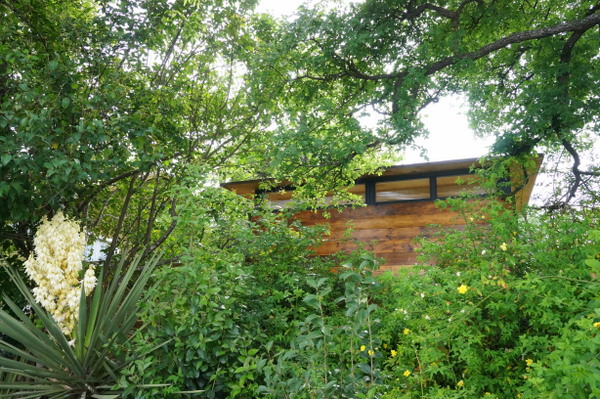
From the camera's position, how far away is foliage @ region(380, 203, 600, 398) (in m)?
2.34

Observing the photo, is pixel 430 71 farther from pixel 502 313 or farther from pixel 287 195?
pixel 287 195

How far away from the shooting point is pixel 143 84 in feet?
18.2

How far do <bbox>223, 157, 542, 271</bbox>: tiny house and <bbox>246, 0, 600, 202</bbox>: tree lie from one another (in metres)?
1.28

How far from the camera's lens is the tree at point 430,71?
4.98 meters

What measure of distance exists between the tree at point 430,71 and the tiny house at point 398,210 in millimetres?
1276

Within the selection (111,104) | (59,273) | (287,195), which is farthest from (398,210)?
(59,273)

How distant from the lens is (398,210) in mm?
7543

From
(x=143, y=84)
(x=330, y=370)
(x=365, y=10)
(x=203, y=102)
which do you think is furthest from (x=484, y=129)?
(x=330, y=370)

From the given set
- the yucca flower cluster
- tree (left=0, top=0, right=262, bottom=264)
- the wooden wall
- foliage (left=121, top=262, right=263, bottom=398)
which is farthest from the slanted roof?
A: foliage (left=121, top=262, right=263, bottom=398)

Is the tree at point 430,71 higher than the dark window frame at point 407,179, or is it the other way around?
the tree at point 430,71

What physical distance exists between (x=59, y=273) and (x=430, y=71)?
13.2 ft

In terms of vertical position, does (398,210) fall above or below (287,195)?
below

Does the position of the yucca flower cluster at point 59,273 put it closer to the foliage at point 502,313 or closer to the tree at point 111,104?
the tree at point 111,104

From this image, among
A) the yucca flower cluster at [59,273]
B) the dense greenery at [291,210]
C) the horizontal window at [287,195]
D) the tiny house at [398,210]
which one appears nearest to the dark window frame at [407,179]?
A: the tiny house at [398,210]
